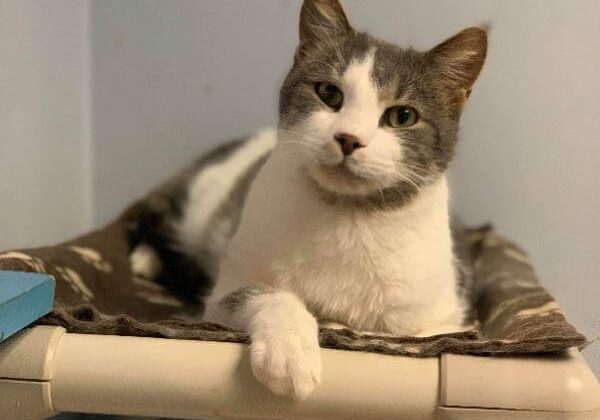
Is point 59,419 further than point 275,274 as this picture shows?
Yes

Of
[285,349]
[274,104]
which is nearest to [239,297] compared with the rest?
[285,349]

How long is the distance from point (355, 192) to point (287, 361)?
0.93 ft

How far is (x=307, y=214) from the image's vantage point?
1049mm

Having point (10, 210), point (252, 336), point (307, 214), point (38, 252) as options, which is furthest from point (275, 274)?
point (10, 210)

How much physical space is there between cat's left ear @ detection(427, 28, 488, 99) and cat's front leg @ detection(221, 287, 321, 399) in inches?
16.4

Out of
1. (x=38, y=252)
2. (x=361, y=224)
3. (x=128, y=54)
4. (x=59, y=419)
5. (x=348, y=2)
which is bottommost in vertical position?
(x=59, y=419)

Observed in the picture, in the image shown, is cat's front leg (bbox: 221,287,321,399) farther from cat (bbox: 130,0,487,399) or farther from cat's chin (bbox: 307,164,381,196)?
cat's chin (bbox: 307,164,381,196)

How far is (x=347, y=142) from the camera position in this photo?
36.2 inches

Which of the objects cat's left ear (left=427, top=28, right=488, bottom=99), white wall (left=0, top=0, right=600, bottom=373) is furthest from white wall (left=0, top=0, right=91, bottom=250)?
cat's left ear (left=427, top=28, right=488, bottom=99)

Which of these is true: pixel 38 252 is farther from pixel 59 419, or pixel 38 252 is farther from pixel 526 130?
pixel 526 130

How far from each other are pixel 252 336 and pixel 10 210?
0.69 metres

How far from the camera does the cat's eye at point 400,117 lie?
999 millimetres

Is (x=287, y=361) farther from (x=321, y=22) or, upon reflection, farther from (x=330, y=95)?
(x=321, y=22)

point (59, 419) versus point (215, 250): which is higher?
point (215, 250)
